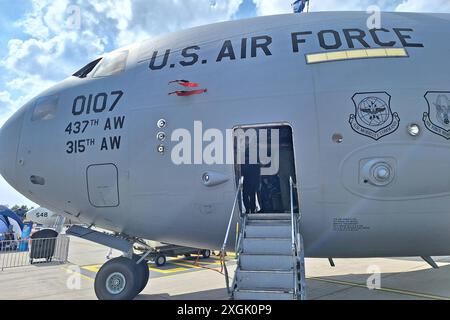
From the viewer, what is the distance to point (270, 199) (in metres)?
8.07

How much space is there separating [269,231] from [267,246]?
1.02ft

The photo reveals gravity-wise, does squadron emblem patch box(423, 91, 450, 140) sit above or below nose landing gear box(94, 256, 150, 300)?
above

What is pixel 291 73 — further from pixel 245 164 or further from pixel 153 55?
pixel 153 55

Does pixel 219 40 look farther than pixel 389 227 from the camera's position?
Yes

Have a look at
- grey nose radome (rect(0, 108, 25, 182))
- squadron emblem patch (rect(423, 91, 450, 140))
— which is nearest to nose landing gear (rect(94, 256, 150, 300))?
grey nose radome (rect(0, 108, 25, 182))

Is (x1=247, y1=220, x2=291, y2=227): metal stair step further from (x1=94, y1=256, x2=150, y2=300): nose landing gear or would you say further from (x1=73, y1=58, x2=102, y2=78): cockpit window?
(x1=73, y1=58, x2=102, y2=78): cockpit window

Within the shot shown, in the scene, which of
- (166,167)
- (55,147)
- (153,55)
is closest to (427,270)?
(166,167)

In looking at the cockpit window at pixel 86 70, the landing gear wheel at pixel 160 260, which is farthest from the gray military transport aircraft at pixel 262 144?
the landing gear wheel at pixel 160 260

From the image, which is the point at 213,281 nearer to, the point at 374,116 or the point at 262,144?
the point at 262,144

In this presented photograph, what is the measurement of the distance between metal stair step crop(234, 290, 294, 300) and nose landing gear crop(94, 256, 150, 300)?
2.84 m

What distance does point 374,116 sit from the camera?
663cm

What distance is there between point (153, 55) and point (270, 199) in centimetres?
403

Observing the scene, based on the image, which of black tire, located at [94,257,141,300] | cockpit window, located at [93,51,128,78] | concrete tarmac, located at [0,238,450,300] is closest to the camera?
black tire, located at [94,257,141,300]

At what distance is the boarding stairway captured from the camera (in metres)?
5.98
